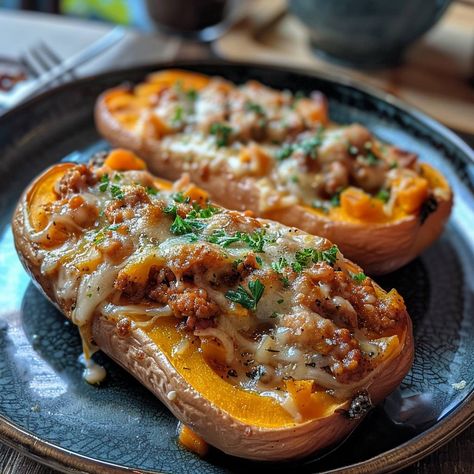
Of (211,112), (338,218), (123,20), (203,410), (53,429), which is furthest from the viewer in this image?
(123,20)

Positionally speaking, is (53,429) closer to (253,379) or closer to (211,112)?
(253,379)

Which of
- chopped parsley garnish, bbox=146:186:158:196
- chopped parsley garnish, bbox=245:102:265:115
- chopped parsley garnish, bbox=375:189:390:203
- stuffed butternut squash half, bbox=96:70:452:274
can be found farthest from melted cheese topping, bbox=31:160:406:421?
chopped parsley garnish, bbox=245:102:265:115

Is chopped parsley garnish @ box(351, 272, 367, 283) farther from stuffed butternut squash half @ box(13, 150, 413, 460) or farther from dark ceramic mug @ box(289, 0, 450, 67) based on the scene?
dark ceramic mug @ box(289, 0, 450, 67)

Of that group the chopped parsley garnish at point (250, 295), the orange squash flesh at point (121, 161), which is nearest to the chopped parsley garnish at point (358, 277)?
the chopped parsley garnish at point (250, 295)

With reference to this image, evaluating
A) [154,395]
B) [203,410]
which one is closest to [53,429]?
[154,395]

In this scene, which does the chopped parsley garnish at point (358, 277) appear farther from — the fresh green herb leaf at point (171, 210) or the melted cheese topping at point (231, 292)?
the fresh green herb leaf at point (171, 210)

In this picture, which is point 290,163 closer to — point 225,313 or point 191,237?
point 191,237
